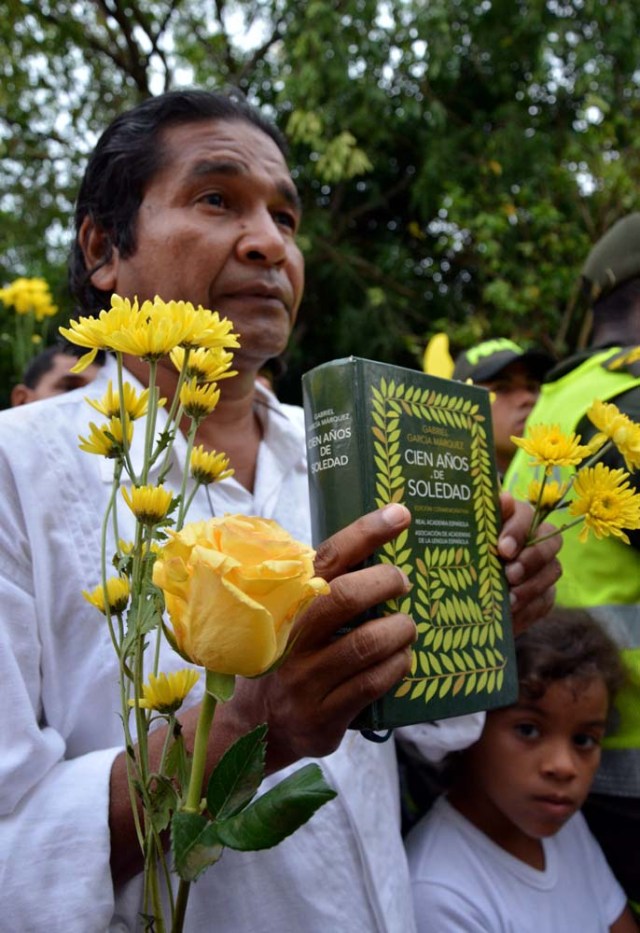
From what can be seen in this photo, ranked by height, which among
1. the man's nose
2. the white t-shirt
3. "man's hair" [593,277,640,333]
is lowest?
the white t-shirt

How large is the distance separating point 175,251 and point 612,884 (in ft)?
4.87

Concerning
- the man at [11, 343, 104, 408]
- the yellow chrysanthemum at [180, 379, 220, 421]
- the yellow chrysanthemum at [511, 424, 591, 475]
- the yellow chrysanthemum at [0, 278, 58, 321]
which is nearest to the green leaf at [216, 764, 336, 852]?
the yellow chrysanthemum at [180, 379, 220, 421]

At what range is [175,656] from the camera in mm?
1124

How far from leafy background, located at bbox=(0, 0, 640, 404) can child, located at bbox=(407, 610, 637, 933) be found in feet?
13.9

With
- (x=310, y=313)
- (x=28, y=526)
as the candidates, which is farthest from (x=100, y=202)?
(x=310, y=313)

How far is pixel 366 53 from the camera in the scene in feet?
18.8

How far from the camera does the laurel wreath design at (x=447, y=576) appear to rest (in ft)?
2.92

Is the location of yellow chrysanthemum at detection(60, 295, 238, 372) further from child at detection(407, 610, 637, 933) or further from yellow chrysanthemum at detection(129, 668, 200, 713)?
child at detection(407, 610, 637, 933)

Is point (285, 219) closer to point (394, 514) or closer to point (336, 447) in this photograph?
point (336, 447)

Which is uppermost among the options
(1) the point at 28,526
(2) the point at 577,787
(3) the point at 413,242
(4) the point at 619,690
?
(3) the point at 413,242

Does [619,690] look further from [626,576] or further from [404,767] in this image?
[404,767]

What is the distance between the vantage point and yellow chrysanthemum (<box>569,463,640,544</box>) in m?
0.83

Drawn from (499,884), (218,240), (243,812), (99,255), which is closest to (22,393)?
(99,255)

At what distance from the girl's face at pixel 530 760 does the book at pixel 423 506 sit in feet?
2.17
